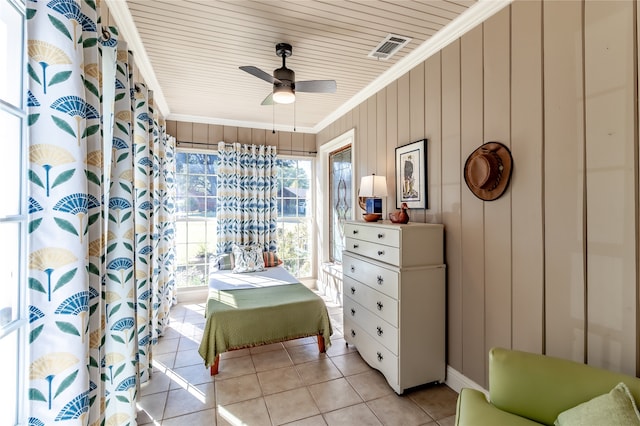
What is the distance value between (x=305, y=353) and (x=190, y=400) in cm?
114

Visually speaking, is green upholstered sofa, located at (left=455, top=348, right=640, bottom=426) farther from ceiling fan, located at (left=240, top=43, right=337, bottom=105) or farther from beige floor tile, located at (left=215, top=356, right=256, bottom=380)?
ceiling fan, located at (left=240, top=43, right=337, bottom=105)

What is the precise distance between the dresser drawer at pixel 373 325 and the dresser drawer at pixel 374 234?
66cm

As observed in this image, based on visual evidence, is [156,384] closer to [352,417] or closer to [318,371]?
[318,371]

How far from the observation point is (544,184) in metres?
1.81

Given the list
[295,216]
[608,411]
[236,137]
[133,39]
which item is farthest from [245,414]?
Result: [236,137]

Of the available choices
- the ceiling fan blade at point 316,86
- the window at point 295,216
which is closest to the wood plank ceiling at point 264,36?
the ceiling fan blade at point 316,86

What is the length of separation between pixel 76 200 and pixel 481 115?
2458 millimetres

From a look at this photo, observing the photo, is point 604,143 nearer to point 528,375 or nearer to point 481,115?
point 481,115

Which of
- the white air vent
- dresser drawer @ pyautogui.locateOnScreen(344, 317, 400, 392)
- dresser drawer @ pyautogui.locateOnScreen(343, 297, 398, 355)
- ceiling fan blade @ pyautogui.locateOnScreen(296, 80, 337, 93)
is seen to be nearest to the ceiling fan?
ceiling fan blade @ pyautogui.locateOnScreen(296, 80, 337, 93)

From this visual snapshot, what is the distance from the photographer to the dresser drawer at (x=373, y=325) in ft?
7.90

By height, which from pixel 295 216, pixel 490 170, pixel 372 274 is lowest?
pixel 372 274

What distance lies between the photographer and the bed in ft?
8.89

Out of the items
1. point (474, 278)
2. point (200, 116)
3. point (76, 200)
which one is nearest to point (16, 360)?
point (76, 200)

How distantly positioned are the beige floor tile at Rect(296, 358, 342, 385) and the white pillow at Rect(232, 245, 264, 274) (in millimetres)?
1860
